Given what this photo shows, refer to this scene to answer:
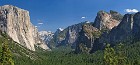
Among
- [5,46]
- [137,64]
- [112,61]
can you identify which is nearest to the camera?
[5,46]

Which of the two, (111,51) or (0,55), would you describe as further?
(111,51)

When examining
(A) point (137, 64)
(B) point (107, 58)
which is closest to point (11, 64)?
(B) point (107, 58)

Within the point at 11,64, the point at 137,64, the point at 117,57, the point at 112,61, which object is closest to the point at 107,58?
the point at 112,61

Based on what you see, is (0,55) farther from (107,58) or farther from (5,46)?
(107,58)

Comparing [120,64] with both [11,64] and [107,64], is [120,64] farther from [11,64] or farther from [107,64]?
[11,64]

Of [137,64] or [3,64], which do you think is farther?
[137,64]

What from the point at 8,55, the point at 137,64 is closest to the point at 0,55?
the point at 8,55

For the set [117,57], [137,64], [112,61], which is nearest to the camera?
[112,61]

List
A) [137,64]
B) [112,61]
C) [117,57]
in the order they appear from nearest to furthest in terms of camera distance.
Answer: [112,61] < [117,57] < [137,64]

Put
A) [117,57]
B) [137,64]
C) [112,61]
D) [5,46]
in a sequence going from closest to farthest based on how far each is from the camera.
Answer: [5,46], [112,61], [117,57], [137,64]
